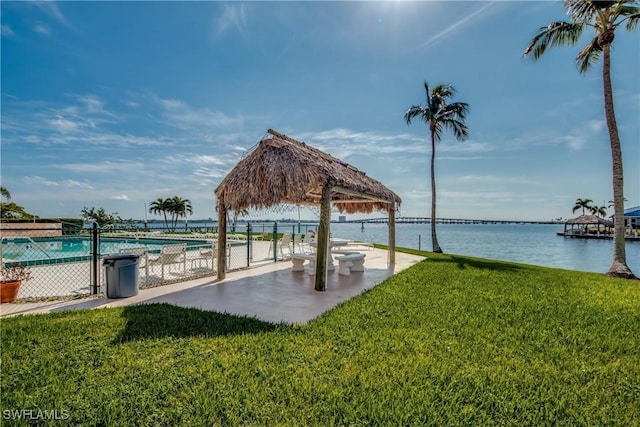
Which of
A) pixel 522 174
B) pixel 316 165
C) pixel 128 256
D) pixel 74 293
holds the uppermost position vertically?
pixel 522 174

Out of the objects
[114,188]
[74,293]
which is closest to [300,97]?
[74,293]

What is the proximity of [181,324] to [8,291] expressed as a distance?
13.9 ft

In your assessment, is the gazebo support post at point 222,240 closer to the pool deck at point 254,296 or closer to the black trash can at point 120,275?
the pool deck at point 254,296

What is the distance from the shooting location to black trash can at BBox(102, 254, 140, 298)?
6590mm

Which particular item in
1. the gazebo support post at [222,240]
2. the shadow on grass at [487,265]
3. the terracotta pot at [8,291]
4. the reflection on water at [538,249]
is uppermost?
the gazebo support post at [222,240]

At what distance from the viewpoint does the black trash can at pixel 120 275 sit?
6.59 metres

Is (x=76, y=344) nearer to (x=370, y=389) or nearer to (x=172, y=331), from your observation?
(x=172, y=331)

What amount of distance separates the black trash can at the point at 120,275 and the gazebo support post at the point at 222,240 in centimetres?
244

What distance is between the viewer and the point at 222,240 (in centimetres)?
909

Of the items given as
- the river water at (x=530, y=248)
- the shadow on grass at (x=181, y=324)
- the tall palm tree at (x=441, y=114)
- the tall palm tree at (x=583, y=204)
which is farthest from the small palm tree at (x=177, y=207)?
the tall palm tree at (x=583, y=204)

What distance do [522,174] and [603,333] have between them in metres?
30.4

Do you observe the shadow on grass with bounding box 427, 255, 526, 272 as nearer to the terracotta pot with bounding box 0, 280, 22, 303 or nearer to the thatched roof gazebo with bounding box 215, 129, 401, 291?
the thatched roof gazebo with bounding box 215, 129, 401, 291

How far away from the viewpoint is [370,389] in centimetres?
307

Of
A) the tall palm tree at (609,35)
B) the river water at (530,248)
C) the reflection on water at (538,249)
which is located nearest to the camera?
the tall palm tree at (609,35)
